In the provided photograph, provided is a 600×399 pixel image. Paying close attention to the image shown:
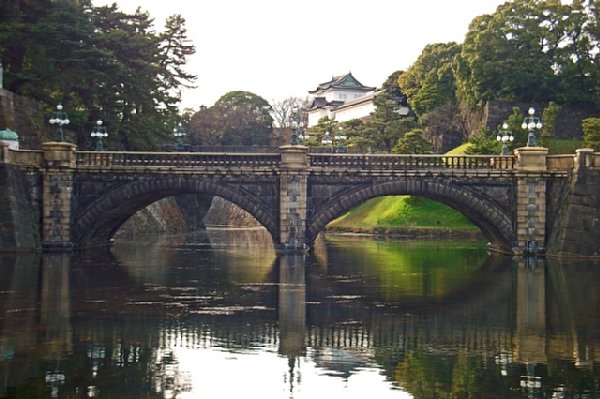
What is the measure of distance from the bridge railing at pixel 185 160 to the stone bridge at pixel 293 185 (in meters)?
0.05

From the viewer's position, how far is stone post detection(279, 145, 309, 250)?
159 feet

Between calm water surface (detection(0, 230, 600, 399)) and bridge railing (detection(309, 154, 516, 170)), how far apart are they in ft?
28.6

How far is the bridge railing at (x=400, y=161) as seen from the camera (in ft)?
159

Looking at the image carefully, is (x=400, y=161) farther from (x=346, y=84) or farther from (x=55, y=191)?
(x=346, y=84)

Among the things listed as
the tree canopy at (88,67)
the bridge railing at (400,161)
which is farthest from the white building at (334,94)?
the bridge railing at (400,161)

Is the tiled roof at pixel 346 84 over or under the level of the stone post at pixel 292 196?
over

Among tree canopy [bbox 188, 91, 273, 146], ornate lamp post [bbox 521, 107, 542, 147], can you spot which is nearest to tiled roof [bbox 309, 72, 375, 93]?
tree canopy [bbox 188, 91, 273, 146]

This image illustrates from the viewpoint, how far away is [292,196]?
4838 cm

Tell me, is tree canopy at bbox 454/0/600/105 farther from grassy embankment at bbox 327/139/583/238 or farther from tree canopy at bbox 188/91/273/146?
tree canopy at bbox 188/91/273/146

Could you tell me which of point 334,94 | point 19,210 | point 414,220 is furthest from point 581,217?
point 334,94

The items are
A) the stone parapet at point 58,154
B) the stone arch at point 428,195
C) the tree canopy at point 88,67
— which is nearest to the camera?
the stone parapet at point 58,154

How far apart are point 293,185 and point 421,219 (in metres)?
26.0

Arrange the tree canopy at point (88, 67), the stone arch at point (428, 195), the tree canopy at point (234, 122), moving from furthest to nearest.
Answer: the tree canopy at point (234, 122) < the tree canopy at point (88, 67) < the stone arch at point (428, 195)

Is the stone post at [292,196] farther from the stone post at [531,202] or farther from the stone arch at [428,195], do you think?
the stone post at [531,202]
